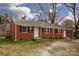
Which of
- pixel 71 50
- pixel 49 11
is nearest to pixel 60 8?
pixel 49 11

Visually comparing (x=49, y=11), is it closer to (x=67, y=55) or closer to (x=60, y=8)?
(x=60, y=8)

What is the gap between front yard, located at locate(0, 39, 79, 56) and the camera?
4.50m

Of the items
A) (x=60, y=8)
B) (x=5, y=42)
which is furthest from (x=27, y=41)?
(x=60, y=8)

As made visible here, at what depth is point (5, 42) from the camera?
14.9ft

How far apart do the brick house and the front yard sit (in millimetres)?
63

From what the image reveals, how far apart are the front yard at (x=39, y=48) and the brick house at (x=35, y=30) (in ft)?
0.21

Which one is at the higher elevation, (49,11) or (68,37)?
(49,11)

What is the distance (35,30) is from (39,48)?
209 millimetres

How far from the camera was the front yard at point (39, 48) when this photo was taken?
4504mm

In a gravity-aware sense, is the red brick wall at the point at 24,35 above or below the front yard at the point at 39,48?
above

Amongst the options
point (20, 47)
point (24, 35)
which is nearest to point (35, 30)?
point (24, 35)

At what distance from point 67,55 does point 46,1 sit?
2.10 ft

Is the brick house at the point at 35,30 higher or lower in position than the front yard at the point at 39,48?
higher

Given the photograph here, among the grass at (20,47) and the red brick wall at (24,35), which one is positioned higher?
the red brick wall at (24,35)
